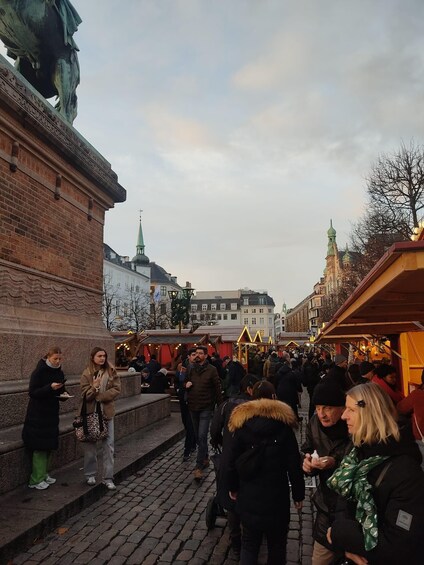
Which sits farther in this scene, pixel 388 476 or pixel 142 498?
pixel 142 498

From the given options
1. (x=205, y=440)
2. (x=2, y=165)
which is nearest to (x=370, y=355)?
(x=205, y=440)

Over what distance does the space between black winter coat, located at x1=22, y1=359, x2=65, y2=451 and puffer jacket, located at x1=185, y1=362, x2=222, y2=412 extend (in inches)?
89.7

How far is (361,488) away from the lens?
1935mm

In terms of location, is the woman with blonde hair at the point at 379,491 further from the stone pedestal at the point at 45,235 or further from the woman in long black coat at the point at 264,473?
the stone pedestal at the point at 45,235

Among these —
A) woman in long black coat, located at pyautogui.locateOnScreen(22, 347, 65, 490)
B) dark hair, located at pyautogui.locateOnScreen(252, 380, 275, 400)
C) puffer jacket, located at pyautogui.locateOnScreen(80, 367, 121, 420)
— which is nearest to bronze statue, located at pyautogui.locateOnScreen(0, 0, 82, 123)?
puffer jacket, located at pyautogui.locateOnScreen(80, 367, 121, 420)

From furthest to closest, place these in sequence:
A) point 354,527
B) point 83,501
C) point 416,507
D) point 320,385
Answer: point 83,501 < point 320,385 < point 354,527 < point 416,507

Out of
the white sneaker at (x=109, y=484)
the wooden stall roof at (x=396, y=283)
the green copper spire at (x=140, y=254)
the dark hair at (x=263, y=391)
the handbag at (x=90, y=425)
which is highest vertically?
the green copper spire at (x=140, y=254)

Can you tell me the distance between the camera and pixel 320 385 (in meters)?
2.99

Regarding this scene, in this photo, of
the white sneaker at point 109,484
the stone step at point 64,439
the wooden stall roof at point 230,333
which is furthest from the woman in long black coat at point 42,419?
the wooden stall roof at point 230,333

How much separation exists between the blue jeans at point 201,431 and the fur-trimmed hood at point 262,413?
360 centimetres

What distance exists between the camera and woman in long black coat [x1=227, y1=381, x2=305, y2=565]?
9.52 ft

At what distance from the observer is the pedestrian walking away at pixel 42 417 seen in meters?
4.96

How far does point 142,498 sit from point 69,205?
602cm

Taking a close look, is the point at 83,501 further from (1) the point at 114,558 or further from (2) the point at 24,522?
(1) the point at 114,558
